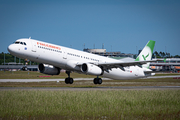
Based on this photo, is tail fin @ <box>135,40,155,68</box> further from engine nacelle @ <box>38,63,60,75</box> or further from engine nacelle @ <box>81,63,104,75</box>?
engine nacelle @ <box>38,63,60,75</box>

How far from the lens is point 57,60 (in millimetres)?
36938

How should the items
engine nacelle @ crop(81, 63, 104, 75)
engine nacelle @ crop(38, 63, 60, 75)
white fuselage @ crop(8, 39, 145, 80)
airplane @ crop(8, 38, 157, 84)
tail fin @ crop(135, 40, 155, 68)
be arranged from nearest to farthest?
white fuselage @ crop(8, 39, 145, 80), airplane @ crop(8, 38, 157, 84), engine nacelle @ crop(81, 63, 104, 75), engine nacelle @ crop(38, 63, 60, 75), tail fin @ crop(135, 40, 155, 68)

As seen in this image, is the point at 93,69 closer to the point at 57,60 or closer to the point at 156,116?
the point at 57,60

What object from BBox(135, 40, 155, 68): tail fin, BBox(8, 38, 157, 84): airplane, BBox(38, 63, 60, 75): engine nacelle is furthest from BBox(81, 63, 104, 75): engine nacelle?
BBox(135, 40, 155, 68): tail fin

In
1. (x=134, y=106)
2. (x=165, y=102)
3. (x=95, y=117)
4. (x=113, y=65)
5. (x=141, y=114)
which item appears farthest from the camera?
(x=113, y=65)

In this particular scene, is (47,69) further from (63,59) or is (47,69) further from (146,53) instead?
(146,53)

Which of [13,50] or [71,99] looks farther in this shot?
[13,50]

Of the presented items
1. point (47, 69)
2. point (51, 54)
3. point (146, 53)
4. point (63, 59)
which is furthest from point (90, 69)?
point (146, 53)

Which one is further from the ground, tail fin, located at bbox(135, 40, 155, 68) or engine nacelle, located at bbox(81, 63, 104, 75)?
tail fin, located at bbox(135, 40, 155, 68)

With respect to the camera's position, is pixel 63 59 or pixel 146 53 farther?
pixel 146 53

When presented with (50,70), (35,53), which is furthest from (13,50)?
(50,70)

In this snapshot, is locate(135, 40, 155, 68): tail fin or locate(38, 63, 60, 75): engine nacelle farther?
locate(135, 40, 155, 68): tail fin

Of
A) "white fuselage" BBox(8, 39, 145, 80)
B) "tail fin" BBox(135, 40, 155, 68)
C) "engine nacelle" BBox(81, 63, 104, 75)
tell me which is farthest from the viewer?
"tail fin" BBox(135, 40, 155, 68)

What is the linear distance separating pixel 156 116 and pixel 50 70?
29.5m
